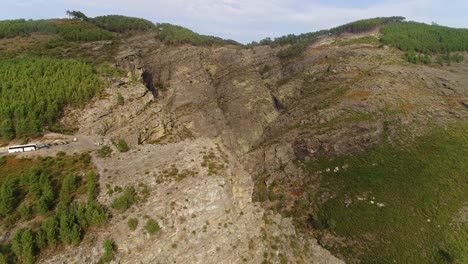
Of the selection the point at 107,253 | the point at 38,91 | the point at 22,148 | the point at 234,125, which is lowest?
the point at 234,125

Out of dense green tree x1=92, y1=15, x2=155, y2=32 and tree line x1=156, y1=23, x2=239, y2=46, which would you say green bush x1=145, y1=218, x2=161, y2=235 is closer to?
tree line x1=156, y1=23, x2=239, y2=46

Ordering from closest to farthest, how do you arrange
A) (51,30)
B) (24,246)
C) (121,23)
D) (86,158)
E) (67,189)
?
(24,246)
(67,189)
(86,158)
(51,30)
(121,23)

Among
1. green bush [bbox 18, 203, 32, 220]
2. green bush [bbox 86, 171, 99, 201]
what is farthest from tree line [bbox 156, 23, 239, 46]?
green bush [bbox 18, 203, 32, 220]

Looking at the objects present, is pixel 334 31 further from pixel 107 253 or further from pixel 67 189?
pixel 107 253

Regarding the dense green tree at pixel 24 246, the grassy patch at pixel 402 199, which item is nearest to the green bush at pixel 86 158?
the dense green tree at pixel 24 246

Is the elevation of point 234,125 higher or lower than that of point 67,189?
lower

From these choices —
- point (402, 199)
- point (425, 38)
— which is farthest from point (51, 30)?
point (425, 38)

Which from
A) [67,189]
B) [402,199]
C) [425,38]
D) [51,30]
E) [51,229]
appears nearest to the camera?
[51,229]

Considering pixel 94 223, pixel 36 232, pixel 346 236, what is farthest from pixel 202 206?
pixel 346 236
